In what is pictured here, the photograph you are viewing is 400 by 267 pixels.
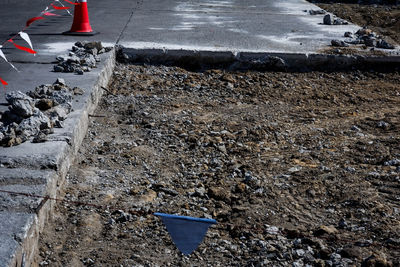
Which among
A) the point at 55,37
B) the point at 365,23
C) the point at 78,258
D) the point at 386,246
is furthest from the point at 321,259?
the point at 365,23

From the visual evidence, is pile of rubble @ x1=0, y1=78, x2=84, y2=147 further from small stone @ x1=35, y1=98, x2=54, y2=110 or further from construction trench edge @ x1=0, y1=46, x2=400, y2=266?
construction trench edge @ x1=0, y1=46, x2=400, y2=266

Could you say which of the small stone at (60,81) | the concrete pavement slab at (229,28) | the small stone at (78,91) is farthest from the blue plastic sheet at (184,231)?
the concrete pavement slab at (229,28)

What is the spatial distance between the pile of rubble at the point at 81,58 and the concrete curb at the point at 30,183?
1.28 metres

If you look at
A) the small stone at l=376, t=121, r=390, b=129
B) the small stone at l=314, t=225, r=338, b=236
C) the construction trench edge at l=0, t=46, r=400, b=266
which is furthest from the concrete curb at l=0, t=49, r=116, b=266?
the small stone at l=376, t=121, r=390, b=129

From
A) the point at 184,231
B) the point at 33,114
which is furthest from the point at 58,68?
the point at 184,231

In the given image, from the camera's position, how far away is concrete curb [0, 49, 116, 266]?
254 cm

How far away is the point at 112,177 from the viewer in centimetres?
378

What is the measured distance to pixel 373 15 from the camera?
38.3 ft

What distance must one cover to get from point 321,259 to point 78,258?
131cm

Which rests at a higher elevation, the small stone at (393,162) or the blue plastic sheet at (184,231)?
the blue plastic sheet at (184,231)

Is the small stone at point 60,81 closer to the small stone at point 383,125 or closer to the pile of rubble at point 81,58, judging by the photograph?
the pile of rubble at point 81,58

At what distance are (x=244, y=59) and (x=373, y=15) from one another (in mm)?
6418

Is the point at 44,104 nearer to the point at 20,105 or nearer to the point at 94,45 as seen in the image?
the point at 20,105

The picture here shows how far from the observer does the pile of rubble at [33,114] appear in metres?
3.59
